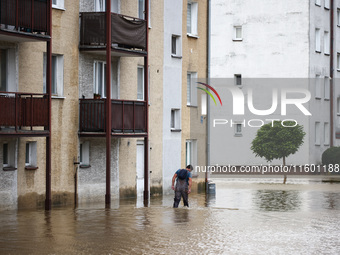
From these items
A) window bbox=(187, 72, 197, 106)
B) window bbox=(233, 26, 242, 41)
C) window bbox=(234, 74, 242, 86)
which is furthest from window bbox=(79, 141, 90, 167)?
window bbox=(233, 26, 242, 41)

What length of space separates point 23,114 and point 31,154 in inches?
95.7

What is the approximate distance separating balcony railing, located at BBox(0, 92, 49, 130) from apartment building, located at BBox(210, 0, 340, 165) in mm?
34074

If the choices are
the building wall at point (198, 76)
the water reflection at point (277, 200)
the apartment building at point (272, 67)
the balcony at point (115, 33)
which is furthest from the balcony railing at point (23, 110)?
the apartment building at point (272, 67)

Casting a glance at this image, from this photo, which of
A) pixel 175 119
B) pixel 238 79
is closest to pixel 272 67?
pixel 238 79

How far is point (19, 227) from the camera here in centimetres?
1984

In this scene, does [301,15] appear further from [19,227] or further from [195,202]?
[19,227]

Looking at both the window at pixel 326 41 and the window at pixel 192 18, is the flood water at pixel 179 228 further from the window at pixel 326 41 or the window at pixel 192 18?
the window at pixel 326 41

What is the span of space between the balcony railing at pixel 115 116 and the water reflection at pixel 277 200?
5.28m

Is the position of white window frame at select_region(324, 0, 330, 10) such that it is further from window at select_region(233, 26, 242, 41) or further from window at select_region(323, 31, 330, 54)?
window at select_region(233, 26, 242, 41)

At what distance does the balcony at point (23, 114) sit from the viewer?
23969 millimetres

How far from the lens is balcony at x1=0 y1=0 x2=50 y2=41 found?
2383 centimetres

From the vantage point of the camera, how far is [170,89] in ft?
115

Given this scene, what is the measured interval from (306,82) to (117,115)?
30.3m

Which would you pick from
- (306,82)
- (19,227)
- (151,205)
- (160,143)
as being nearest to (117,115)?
(151,205)
